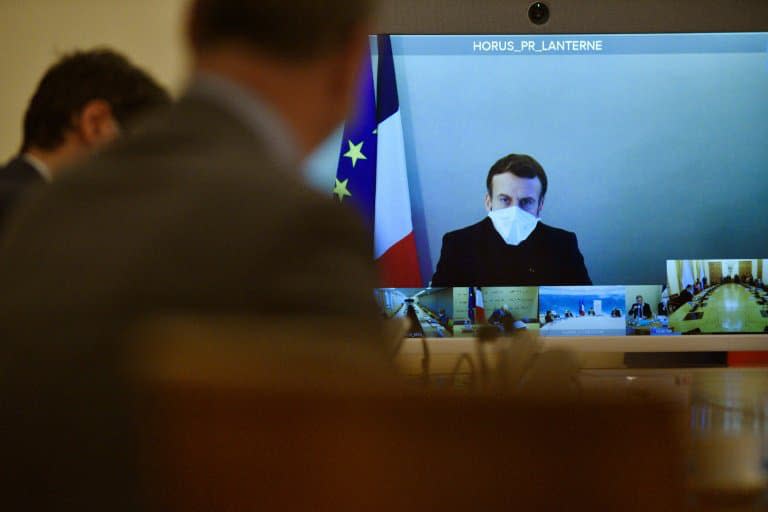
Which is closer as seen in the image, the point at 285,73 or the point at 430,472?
the point at 430,472

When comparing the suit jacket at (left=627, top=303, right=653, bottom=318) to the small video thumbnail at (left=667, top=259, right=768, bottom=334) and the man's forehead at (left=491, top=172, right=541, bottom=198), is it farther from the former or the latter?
the man's forehead at (left=491, top=172, right=541, bottom=198)

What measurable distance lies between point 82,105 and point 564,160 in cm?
256

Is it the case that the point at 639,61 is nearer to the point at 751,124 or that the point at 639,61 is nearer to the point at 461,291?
the point at 751,124

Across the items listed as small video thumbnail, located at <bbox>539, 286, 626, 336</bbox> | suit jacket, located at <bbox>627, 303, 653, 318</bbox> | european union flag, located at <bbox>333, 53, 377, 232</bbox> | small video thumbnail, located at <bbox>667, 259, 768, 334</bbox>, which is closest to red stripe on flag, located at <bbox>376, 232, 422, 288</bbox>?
european union flag, located at <bbox>333, 53, 377, 232</bbox>

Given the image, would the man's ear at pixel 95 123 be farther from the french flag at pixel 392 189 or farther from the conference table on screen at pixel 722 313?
the conference table on screen at pixel 722 313

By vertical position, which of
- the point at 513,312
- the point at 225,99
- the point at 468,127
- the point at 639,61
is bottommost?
the point at 513,312

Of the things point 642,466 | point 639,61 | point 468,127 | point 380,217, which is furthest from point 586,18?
point 642,466

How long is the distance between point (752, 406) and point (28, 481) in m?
0.49

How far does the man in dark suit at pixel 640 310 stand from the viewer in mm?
3947

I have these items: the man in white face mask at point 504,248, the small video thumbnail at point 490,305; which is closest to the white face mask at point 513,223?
the man in white face mask at point 504,248

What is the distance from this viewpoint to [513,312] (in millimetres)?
3963

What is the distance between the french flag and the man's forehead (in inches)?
16.3

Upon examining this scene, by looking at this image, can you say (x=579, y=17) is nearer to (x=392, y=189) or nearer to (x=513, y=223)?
(x=513, y=223)

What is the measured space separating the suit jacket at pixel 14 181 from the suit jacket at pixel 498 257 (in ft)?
7.80
